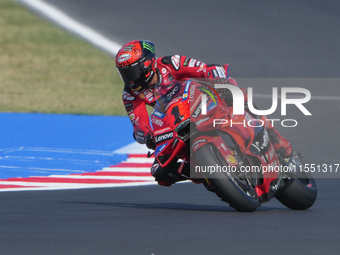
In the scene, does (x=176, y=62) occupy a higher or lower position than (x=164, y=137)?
higher

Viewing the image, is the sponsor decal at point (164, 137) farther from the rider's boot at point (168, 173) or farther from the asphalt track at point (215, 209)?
the asphalt track at point (215, 209)

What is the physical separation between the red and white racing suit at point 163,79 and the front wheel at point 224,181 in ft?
2.41

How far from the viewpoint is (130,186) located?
759cm

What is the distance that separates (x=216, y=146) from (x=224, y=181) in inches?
11.8

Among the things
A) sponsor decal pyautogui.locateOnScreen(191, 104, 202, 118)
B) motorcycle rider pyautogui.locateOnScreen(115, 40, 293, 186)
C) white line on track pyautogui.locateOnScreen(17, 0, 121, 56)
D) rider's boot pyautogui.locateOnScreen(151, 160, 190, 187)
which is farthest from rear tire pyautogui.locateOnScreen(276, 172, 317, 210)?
white line on track pyautogui.locateOnScreen(17, 0, 121, 56)

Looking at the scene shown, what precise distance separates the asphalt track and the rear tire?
4.6 inches

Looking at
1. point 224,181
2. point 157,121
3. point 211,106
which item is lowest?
point 224,181

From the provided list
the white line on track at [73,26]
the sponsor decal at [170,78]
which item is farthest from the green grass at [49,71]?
the sponsor decal at [170,78]

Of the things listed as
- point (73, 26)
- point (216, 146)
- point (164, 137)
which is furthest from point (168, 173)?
point (73, 26)

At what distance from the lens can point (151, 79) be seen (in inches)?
216

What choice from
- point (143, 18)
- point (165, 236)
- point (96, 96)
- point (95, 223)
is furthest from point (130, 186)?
point (143, 18)

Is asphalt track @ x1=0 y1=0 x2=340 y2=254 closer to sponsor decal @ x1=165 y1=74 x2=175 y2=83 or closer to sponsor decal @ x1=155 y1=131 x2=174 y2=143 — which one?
sponsor decal @ x1=155 y1=131 x2=174 y2=143

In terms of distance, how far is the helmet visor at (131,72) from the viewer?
17.4ft

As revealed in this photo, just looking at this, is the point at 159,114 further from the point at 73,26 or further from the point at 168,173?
the point at 73,26
